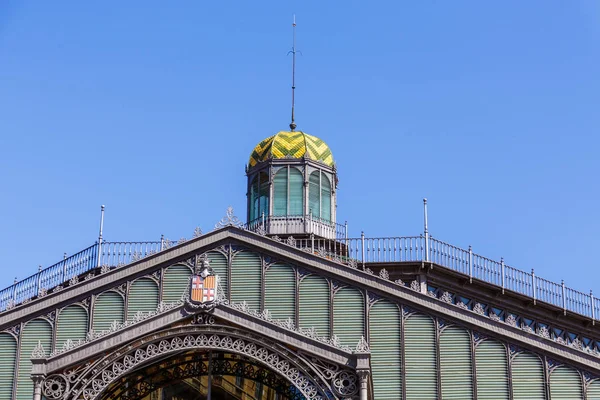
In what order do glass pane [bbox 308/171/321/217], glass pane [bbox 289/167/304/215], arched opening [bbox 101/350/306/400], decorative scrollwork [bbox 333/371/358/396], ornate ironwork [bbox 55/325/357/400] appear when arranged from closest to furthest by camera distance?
decorative scrollwork [bbox 333/371/358/396] → ornate ironwork [bbox 55/325/357/400] → arched opening [bbox 101/350/306/400] → glass pane [bbox 289/167/304/215] → glass pane [bbox 308/171/321/217]

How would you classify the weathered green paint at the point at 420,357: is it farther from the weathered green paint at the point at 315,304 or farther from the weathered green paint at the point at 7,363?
the weathered green paint at the point at 7,363

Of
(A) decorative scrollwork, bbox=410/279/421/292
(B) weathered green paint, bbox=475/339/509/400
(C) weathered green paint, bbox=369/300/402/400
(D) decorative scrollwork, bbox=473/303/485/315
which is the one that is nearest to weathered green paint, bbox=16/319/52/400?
(C) weathered green paint, bbox=369/300/402/400

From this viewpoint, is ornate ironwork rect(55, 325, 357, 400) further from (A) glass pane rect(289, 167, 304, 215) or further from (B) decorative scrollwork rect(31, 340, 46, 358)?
(A) glass pane rect(289, 167, 304, 215)

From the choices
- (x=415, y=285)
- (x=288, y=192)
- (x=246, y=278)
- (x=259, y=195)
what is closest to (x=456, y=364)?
(x=415, y=285)

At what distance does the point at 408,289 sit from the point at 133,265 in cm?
→ 1072

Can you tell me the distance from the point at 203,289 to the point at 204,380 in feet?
12.1

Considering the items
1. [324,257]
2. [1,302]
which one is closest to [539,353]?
[324,257]

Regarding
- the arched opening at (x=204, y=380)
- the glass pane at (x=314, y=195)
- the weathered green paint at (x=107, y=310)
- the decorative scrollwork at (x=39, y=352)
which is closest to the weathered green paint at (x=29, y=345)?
the weathered green paint at (x=107, y=310)

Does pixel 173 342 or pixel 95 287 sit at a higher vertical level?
pixel 95 287

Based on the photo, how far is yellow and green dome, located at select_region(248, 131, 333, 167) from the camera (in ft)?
223

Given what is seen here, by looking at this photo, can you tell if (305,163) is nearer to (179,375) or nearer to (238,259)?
(238,259)

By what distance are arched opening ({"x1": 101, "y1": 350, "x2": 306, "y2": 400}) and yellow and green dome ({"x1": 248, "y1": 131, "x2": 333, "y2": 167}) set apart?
19.0 m

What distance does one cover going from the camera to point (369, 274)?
53750 mm

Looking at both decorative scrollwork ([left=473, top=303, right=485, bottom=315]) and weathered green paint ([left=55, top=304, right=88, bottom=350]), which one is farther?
decorative scrollwork ([left=473, top=303, right=485, bottom=315])
